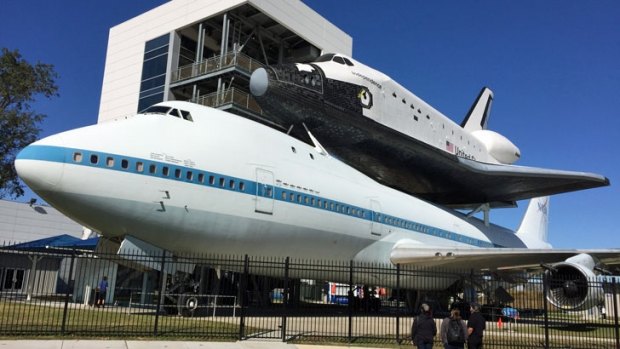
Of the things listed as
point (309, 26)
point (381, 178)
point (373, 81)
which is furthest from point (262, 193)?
point (309, 26)

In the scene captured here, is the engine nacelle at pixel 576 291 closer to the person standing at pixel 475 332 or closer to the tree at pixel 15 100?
the person standing at pixel 475 332

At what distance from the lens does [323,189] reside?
1784 centimetres

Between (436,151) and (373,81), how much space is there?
19.6ft

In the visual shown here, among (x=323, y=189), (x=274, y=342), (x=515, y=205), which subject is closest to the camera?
(x=274, y=342)

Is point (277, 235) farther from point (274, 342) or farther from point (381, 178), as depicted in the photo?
point (381, 178)

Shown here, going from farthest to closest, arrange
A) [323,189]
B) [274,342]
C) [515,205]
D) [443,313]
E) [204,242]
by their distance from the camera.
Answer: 1. [515,205]
2. [443,313]
3. [323,189]
4. [204,242]
5. [274,342]

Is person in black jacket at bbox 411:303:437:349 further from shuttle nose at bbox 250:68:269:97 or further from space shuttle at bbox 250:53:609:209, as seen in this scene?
shuttle nose at bbox 250:68:269:97

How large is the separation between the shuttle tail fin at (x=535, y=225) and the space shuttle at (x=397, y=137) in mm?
4622

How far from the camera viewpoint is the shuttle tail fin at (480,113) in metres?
35.9

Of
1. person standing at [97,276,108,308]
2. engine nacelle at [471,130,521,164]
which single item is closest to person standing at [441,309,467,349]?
person standing at [97,276,108,308]

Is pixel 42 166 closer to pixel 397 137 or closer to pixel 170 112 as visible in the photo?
pixel 170 112

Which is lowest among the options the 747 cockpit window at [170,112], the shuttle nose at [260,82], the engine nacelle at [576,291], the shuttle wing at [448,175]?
the engine nacelle at [576,291]

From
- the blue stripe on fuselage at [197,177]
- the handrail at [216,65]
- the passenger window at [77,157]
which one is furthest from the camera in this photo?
the handrail at [216,65]

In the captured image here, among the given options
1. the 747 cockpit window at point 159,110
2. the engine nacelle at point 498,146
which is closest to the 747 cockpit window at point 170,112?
the 747 cockpit window at point 159,110
